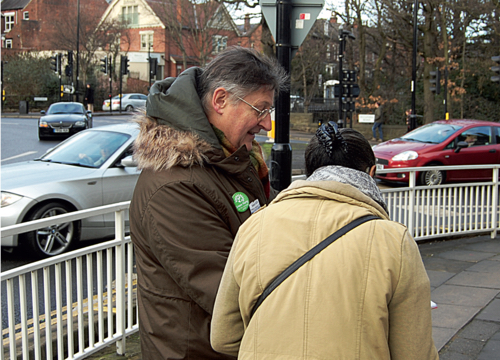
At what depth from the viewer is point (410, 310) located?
1411 millimetres

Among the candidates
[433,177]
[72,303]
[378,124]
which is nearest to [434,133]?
[433,177]

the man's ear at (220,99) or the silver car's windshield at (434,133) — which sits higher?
the man's ear at (220,99)

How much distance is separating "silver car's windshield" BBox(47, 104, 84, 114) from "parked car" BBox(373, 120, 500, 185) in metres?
15.0

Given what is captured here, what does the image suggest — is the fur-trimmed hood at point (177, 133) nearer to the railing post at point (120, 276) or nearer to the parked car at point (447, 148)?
the railing post at point (120, 276)

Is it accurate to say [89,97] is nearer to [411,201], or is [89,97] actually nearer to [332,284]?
[411,201]

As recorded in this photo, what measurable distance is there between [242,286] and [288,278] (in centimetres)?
15

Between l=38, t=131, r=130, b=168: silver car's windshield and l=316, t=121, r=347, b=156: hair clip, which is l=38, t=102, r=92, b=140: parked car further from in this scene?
l=316, t=121, r=347, b=156: hair clip

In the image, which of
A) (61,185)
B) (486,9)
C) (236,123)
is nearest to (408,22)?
(486,9)

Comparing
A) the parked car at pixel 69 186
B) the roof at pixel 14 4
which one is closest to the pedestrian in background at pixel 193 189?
the parked car at pixel 69 186

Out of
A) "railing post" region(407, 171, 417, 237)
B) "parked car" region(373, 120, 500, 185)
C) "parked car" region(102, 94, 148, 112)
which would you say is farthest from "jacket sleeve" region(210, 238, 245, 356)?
"parked car" region(102, 94, 148, 112)

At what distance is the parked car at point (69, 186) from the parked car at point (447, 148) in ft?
24.3

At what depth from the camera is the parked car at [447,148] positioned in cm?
1300

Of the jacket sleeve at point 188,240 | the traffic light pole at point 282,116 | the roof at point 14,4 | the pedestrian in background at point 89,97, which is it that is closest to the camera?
the jacket sleeve at point 188,240

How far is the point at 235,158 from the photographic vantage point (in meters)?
1.97
